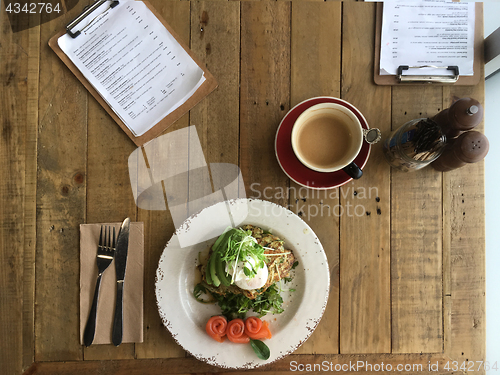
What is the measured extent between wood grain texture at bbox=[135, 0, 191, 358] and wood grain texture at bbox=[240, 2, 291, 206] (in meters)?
0.20

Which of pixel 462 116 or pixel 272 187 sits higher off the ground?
pixel 462 116

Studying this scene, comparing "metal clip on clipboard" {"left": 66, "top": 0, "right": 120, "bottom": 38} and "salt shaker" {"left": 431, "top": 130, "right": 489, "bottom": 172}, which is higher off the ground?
"metal clip on clipboard" {"left": 66, "top": 0, "right": 120, "bottom": 38}

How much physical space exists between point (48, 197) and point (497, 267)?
5.20 ft

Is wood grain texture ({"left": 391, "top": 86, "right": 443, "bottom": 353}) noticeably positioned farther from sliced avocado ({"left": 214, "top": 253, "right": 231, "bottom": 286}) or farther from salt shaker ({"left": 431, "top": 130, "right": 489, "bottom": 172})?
sliced avocado ({"left": 214, "top": 253, "right": 231, "bottom": 286})

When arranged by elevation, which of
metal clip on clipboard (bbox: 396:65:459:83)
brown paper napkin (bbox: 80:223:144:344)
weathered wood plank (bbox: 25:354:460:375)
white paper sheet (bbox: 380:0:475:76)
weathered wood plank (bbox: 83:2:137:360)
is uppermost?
white paper sheet (bbox: 380:0:475:76)

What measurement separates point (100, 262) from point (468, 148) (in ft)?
3.65

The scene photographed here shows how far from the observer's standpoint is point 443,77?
1081mm

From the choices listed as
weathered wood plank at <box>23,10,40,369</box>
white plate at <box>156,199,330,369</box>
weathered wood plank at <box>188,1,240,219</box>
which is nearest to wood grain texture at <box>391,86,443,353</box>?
white plate at <box>156,199,330,369</box>

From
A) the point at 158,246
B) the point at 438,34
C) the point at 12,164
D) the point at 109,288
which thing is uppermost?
the point at 438,34

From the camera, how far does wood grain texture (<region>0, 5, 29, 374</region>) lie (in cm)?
107

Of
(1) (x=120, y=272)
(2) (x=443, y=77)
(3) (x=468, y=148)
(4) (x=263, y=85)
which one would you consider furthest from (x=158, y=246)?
(2) (x=443, y=77)

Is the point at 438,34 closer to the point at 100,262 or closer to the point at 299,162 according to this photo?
the point at 299,162

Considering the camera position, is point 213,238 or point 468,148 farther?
point 213,238

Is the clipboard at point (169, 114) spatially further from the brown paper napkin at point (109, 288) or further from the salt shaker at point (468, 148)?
the salt shaker at point (468, 148)
